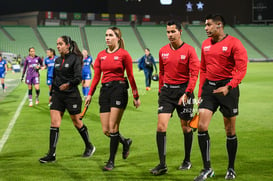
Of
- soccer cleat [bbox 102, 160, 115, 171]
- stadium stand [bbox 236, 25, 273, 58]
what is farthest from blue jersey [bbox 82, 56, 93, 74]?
stadium stand [bbox 236, 25, 273, 58]

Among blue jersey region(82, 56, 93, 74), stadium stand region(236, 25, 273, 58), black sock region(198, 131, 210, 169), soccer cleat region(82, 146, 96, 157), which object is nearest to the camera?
black sock region(198, 131, 210, 169)

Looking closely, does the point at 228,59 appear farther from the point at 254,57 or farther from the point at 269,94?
the point at 254,57

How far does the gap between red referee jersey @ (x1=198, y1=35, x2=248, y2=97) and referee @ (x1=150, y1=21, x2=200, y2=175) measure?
0.31 metres

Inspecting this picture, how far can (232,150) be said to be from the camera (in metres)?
6.43

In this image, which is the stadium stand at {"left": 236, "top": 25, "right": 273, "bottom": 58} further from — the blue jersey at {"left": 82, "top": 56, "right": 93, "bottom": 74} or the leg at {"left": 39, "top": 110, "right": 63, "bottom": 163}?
the leg at {"left": 39, "top": 110, "right": 63, "bottom": 163}

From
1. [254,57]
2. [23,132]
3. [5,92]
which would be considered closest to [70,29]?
[254,57]

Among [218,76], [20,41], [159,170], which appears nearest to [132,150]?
[159,170]

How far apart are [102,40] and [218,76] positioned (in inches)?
2442

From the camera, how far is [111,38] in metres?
6.94

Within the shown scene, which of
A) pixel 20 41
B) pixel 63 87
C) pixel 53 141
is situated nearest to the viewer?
pixel 63 87

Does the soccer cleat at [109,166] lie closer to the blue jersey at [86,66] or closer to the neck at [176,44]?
the neck at [176,44]

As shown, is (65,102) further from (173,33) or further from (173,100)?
(173,33)

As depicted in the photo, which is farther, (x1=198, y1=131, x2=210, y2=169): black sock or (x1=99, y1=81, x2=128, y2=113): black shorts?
(x1=99, y1=81, x2=128, y2=113): black shorts

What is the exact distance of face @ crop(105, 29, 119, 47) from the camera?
273 inches
